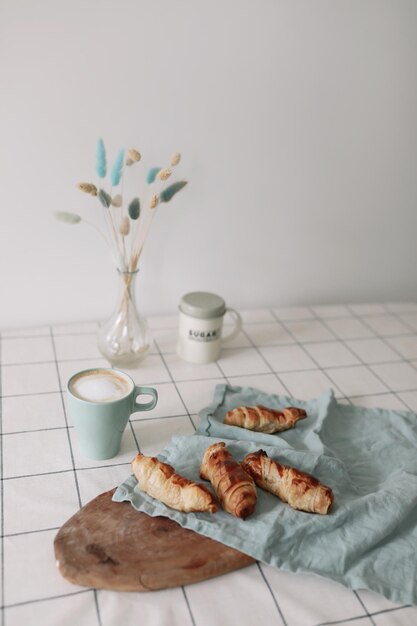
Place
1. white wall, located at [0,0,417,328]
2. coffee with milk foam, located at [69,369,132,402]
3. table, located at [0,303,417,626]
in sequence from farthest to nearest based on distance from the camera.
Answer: white wall, located at [0,0,417,328], coffee with milk foam, located at [69,369,132,402], table, located at [0,303,417,626]

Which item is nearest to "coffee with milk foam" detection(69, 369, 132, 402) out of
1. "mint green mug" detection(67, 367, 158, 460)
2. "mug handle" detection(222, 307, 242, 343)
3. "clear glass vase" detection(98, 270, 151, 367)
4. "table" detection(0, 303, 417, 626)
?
A: "mint green mug" detection(67, 367, 158, 460)

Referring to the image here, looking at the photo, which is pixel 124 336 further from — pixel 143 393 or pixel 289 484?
pixel 289 484

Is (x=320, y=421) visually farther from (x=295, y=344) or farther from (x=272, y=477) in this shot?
(x=295, y=344)

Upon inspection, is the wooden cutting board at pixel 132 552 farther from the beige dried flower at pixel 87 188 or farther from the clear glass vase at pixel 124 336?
the beige dried flower at pixel 87 188

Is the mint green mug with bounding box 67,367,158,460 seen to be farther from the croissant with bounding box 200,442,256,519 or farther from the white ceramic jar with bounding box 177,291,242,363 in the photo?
the white ceramic jar with bounding box 177,291,242,363

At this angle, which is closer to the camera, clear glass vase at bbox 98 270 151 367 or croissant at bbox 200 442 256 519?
croissant at bbox 200 442 256 519

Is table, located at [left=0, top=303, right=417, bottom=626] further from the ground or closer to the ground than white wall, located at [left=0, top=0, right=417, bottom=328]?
closer to the ground

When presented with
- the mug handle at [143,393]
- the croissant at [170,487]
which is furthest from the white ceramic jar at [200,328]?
the croissant at [170,487]
